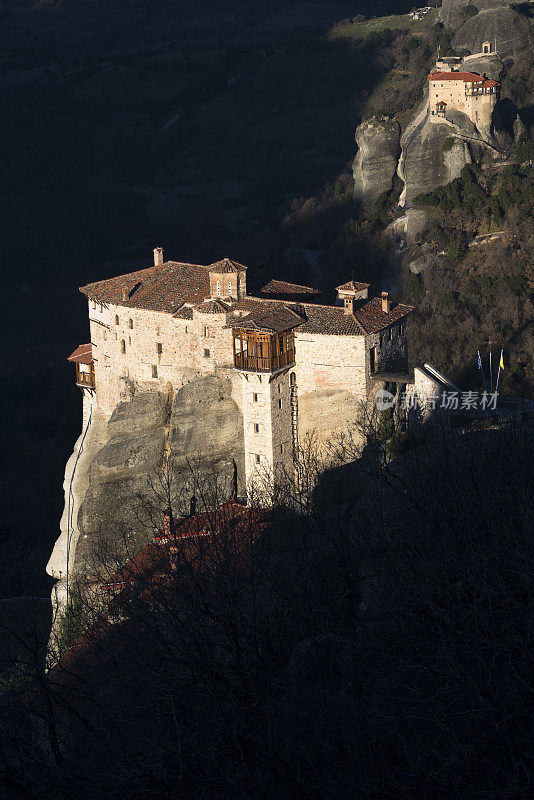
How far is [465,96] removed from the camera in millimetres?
63750

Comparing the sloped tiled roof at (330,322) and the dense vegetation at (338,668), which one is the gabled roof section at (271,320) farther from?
the dense vegetation at (338,668)

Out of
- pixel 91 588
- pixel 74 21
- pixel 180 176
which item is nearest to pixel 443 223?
pixel 91 588

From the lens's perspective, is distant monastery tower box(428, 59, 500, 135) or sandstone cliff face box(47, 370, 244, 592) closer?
sandstone cliff face box(47, 370, 244, 592)

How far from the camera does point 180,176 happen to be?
112 metres

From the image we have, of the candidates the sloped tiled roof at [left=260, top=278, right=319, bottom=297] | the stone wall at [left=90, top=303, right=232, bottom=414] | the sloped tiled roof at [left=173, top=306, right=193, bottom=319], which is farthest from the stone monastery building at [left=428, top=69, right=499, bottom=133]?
the sloped tiled roof at [left=173, top=306, right=193, bottom=319]

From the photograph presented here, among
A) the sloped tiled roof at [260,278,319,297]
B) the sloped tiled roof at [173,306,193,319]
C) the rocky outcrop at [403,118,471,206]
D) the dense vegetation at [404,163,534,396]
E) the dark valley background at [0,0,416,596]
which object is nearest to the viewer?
the sloped tiled roof at [173,306,193,319]

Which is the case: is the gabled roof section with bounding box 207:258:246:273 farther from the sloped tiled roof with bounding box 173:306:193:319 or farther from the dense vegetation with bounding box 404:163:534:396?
the dense vegetation with bounding box 404:163:534:396

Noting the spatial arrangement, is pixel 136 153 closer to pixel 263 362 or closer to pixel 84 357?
pixel 84 357

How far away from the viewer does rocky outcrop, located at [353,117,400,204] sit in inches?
2709

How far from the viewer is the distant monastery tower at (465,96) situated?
63406mm

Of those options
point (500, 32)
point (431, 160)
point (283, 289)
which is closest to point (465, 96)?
point (431, 160)

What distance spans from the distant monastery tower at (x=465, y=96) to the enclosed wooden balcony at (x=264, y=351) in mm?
38146

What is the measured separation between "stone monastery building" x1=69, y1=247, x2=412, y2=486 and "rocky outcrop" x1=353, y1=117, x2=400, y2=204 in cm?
3460

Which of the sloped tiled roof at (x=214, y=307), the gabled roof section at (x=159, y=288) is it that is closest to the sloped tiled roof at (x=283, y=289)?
the gabled roof section at (x=159, y=288)
